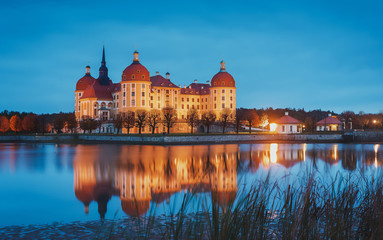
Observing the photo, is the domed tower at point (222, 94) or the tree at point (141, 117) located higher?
the domed tower at point (222, 94)

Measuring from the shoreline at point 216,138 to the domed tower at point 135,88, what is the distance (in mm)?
12533

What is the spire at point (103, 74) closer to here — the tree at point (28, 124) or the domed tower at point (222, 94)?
the tree at point (28, 124)

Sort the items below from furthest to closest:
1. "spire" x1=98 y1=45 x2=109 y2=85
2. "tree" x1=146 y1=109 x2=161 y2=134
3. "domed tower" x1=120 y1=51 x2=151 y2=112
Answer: "spire" x1=98 y1=45 x2=109 y2=85
"domed tower" x1=120 y1=51 x2=151 y2=112
"tree" x1=146 y1=109 x2=161 y2=134

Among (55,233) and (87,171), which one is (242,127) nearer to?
(87,171)

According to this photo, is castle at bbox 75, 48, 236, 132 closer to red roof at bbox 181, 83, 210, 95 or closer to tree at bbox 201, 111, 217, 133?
red roof at bbox 181, 83, 210, 95

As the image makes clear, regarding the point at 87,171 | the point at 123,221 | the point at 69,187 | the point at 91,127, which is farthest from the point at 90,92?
the point at 123,221

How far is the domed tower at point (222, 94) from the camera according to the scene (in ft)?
241

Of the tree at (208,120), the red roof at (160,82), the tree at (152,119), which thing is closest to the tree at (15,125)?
the red roof at (160,82)

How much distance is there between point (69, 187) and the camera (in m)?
13.4

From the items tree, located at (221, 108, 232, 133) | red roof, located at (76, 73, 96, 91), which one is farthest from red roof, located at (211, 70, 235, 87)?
red roof, located at (76, 73, 96, 91)

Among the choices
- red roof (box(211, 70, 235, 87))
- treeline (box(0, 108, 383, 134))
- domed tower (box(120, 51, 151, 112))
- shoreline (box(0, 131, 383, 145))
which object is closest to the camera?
shoreline (box(0, 131, 383, 145))

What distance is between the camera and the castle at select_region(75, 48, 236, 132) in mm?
65750

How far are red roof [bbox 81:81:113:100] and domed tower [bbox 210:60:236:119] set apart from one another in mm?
20962

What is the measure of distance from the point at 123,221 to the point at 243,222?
Answer: 340 centimetres
